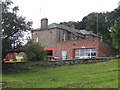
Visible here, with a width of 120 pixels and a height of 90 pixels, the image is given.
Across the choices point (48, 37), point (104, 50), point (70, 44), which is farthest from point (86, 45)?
point (48, 37)

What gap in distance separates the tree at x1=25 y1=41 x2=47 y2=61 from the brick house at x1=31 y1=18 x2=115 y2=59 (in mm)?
17566

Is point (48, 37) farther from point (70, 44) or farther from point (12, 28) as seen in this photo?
point (12, 28)

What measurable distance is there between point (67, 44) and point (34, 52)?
26643mm

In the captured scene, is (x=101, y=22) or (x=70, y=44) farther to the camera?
(x=101, y=22)

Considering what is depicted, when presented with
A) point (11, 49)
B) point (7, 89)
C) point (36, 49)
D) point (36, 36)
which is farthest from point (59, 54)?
point (7, 89)

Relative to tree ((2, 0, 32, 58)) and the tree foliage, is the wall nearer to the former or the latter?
the tree foliage

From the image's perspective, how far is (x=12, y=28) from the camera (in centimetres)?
3756

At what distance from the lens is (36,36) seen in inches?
3086

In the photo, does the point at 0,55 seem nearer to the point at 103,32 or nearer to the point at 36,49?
the point at 36,49

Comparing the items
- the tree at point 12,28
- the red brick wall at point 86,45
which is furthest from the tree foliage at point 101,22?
the tree at point 12,28

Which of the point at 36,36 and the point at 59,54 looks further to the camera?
the point at 36,36

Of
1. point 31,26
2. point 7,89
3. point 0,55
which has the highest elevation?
point 31,26

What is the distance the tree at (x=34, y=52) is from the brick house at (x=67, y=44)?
1757 centimetres

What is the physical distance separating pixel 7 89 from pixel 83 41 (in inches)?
1924
